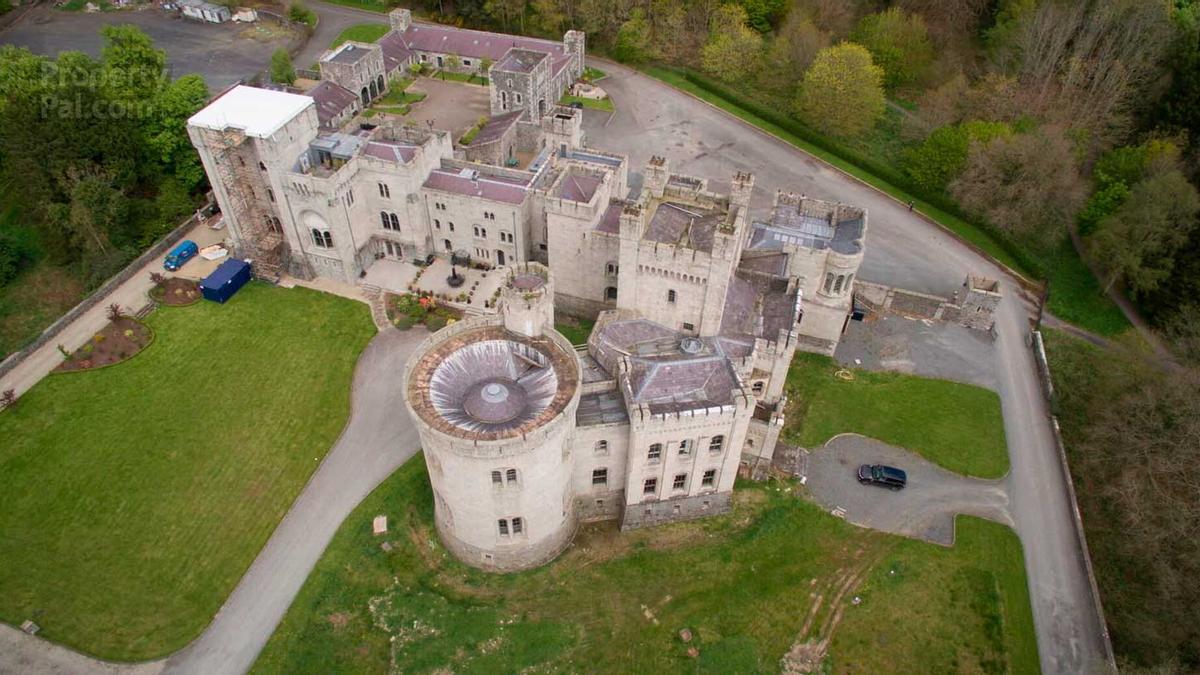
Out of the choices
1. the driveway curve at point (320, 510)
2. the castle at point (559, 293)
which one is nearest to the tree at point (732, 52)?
the castle at point (559, 293)

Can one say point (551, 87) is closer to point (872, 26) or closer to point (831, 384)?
point (872, 26)

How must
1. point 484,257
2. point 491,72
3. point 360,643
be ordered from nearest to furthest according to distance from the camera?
point 360,643
point 484,257
point 491,72

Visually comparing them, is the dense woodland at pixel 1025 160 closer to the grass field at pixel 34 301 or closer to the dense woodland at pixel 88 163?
the dense woodland at pixel 88 163

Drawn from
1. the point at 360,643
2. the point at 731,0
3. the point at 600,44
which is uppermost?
the point at 731,0

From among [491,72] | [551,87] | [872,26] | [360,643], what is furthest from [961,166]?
[360,643]

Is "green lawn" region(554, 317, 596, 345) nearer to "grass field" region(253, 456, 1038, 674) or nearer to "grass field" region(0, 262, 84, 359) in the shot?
"grass field" region(253, 456, 1038, 674)

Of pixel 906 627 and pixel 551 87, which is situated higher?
pixel 551 87

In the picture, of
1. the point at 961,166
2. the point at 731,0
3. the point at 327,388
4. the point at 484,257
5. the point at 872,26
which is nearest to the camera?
the point at 327,388

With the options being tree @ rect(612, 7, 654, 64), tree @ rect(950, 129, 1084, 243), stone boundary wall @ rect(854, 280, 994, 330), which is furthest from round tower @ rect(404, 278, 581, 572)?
tree @ rect(612, 7, 654, 64)

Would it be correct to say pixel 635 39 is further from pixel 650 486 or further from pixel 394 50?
pixel 650 486
